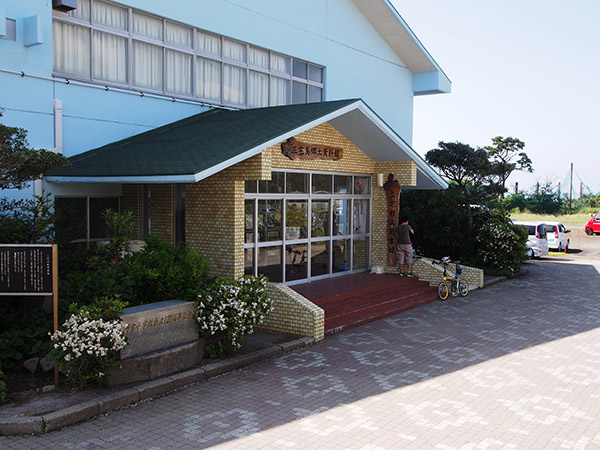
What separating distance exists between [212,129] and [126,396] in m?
6.36

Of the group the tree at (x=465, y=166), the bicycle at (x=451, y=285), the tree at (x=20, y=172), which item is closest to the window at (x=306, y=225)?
the bicycle at (x=451, y=285)

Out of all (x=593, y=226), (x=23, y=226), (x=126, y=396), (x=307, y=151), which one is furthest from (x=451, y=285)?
(x=593, y=226)

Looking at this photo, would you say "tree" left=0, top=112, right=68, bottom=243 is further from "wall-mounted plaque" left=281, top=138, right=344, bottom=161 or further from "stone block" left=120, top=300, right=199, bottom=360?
"wall-mounted plaque" left=281, top=138, right=344, bottom=161

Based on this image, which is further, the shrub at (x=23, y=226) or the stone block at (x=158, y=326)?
the shrub at (x=23, y=226)

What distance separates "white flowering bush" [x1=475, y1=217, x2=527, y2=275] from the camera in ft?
60.7

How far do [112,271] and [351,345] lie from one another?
4204mm

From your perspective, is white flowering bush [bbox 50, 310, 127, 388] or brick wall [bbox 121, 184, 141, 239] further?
brick wall [bbox 121, 184, 141, 239]

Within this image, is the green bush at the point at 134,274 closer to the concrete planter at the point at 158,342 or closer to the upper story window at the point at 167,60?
the concrete planter at the point at 158,342

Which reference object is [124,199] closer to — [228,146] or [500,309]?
[228,146]

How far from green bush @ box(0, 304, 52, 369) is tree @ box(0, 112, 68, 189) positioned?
6.21ft

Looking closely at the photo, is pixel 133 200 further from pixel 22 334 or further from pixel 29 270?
pixel 29 270

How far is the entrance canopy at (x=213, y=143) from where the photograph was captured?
9.34 m

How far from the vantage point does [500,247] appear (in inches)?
730

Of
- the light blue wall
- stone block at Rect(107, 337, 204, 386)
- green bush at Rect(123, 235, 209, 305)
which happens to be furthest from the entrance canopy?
stone block at Rect(107, 337, 204, 386)
